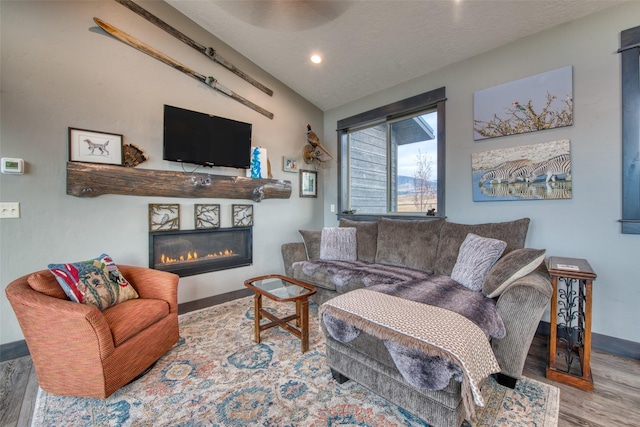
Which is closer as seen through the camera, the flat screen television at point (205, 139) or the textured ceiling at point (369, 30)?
the textured ceiling at point (369, 30)

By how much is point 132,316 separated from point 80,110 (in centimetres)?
198

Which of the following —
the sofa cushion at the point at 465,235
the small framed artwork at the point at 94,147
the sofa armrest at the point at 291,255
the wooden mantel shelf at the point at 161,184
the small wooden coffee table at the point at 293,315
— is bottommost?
the small wooden coffee table at the point at 293,315

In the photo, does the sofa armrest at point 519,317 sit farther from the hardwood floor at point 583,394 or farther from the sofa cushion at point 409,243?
the sofa cushion at point 409,243

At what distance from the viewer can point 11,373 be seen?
1.89 metres

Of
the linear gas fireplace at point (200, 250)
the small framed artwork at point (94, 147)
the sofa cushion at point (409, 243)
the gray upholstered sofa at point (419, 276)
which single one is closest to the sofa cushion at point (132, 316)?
the linear gas fireplace at point (200, 250)

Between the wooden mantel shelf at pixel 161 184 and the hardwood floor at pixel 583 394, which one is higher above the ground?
the wooden mantel shelf at pixel 161 184

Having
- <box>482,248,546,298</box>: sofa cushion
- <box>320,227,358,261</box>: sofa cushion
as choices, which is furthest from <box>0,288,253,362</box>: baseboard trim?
<box>482,248,546,298</box>: sofa cushion

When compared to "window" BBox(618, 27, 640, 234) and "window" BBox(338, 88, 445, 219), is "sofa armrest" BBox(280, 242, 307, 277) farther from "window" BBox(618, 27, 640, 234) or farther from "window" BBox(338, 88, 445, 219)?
"window" BBox(618, 27, 640, 234)

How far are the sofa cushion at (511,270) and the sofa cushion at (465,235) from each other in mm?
434

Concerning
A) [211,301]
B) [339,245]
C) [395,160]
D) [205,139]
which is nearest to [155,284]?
[211,301]

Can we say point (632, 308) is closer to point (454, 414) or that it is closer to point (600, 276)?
point (600, 276)

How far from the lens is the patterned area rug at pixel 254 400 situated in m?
1.43

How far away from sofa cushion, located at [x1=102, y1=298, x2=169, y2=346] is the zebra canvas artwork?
10.5ft

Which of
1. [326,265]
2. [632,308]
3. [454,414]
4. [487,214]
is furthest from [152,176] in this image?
[632,308]
